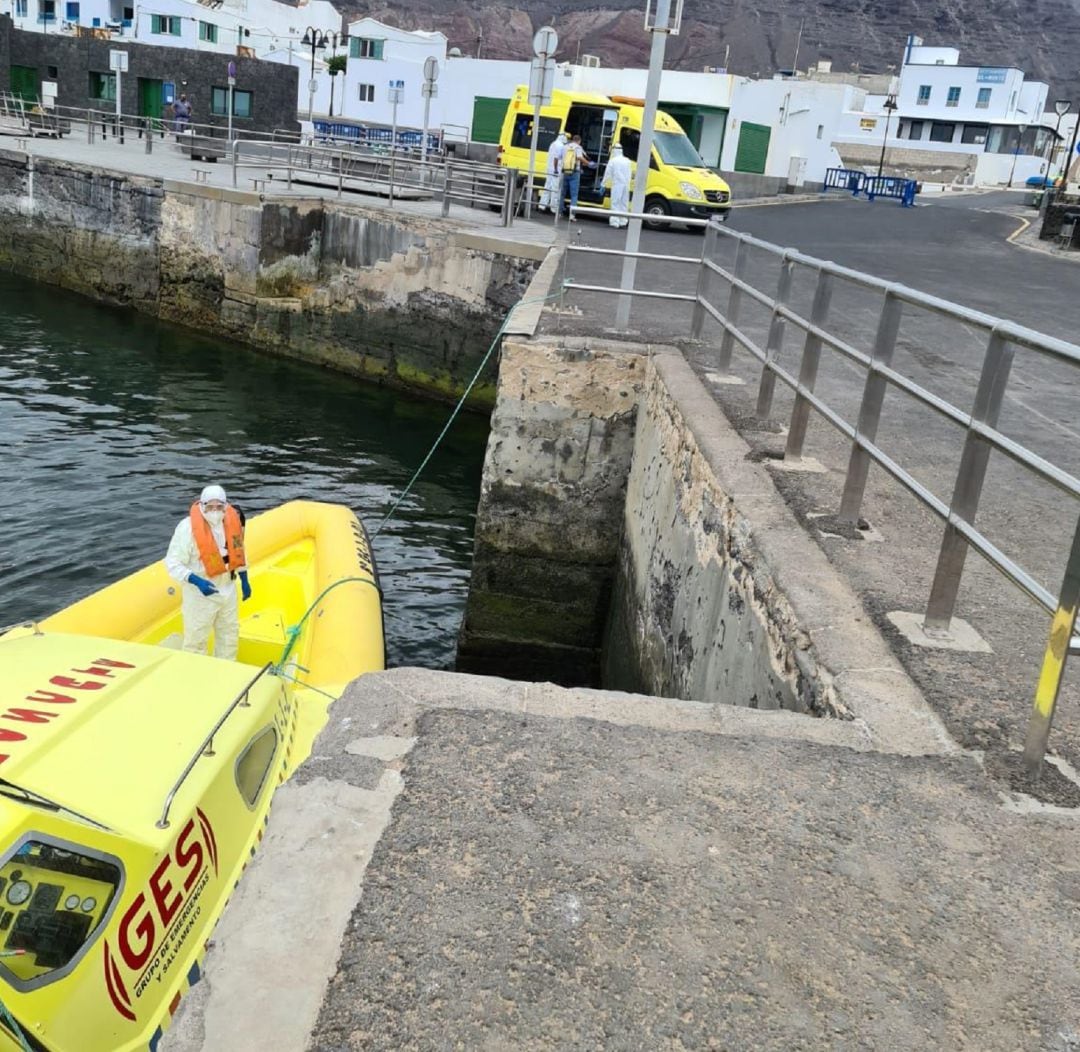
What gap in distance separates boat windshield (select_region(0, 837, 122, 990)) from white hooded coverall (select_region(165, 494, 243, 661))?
3201mm

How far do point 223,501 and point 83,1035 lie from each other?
3.88m

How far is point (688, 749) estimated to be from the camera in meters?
2.95

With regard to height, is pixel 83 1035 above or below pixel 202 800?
below

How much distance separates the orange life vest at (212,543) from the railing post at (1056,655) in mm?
4987

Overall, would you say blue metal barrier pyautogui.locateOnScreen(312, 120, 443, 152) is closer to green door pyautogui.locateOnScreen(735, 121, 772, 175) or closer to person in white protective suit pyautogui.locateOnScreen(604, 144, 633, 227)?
green door pyautogui.locateOnScreen(735, 121, 772, 175)

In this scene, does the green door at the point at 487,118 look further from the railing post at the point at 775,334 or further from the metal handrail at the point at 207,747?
the metal handrail at the point at 207,747

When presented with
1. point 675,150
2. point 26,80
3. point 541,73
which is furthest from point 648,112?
point 26,80

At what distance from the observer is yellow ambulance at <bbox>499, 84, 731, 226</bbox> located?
20609 millimetres

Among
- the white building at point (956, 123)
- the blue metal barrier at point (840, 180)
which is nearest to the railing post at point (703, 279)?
the blue metal barrier at point (840, 180)

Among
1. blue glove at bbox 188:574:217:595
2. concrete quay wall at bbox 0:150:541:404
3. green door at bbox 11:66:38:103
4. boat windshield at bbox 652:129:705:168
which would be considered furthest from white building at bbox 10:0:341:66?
blue glove at bbox 188:574:217:595

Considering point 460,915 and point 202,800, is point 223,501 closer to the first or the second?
point 202,800

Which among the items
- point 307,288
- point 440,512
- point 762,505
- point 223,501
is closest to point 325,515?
point 223,501

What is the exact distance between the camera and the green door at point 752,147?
4034 cm

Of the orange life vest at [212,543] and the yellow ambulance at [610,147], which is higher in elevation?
the yellow ambulance at [610,147]
